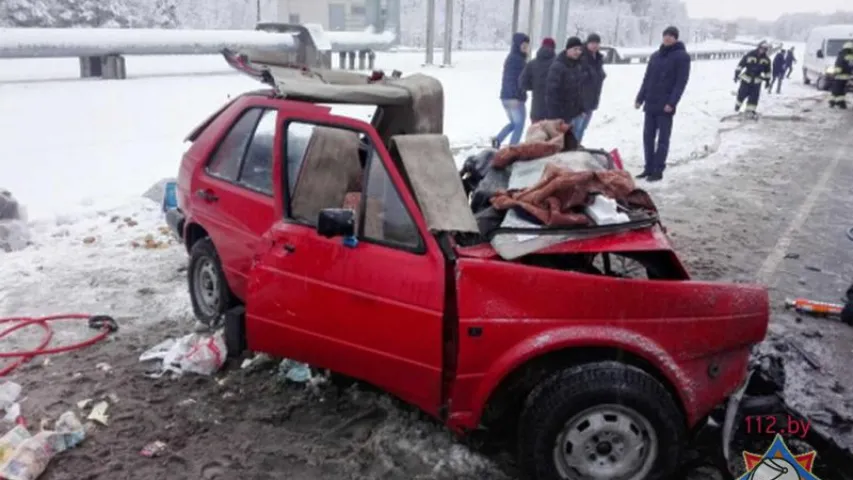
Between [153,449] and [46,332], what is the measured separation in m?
1.77

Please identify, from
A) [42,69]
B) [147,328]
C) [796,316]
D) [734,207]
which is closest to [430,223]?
[147,328]

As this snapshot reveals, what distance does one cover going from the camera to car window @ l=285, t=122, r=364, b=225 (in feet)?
11.5

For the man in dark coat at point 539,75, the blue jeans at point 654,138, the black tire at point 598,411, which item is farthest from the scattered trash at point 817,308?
the man in dark coat at point 539,75

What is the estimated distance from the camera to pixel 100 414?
→ 141 inches

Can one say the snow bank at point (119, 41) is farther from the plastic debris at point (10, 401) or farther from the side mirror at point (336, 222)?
the side mirror at point (336, 222)

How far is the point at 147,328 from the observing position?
15.3ft

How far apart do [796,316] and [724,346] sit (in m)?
2.50

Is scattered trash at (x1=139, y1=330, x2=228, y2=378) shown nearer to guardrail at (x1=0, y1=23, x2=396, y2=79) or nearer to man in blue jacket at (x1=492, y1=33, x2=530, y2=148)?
man in blue jacket at (x1=492, y1=33, x2=530, y2=148)

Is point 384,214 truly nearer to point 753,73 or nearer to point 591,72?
point 591,72

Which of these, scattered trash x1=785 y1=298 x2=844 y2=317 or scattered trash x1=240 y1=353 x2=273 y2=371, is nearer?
scattered trash x1=240 y1=353 x2=273 y2=371

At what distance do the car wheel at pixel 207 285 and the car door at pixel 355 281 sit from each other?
0.99 m

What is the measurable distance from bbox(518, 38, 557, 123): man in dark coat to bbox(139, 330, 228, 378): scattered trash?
242 inches

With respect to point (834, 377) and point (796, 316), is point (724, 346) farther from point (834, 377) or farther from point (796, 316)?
point (796, 316)
